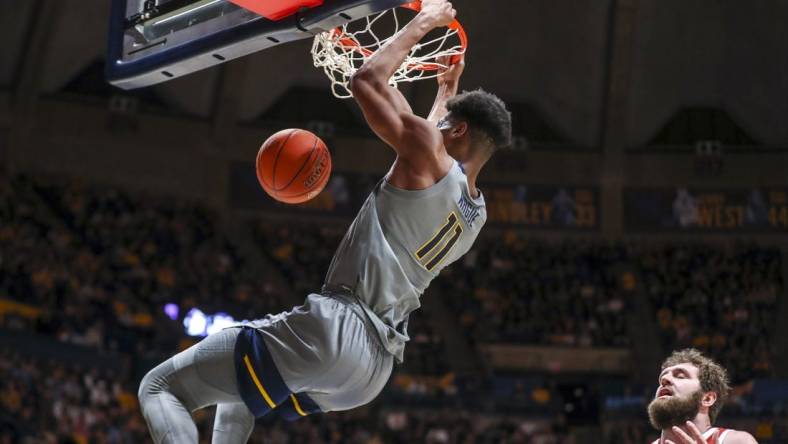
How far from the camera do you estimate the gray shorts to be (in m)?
3.96

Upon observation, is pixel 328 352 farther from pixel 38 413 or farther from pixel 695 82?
pixel 695 82

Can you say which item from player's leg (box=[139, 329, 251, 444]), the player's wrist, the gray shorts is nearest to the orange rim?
the player's wrist

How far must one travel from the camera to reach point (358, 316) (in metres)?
4.07

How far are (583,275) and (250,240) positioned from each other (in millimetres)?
7075

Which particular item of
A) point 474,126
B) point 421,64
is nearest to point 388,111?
point 474,126

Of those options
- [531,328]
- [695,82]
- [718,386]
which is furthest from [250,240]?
[718,386]

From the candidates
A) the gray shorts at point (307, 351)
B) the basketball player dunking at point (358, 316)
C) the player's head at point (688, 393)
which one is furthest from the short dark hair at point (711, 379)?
the gray shorts at point (307, 351)

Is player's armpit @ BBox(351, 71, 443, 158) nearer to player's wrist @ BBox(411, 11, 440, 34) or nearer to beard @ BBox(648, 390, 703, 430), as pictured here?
player's wrist @ BBox(411, 11, 440, 34)

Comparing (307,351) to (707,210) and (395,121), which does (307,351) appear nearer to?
(395,121)

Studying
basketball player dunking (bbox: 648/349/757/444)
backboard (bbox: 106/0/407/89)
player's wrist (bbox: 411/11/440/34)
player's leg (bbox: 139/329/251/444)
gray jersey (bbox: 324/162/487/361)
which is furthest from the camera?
basketball player dunking (bbox: 648/349/757/444)

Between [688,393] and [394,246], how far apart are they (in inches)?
61.7

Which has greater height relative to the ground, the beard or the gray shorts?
the gray shorts

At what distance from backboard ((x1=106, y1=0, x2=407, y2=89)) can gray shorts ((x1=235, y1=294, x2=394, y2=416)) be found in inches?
49.4

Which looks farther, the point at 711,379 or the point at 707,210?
the point at 707,210
